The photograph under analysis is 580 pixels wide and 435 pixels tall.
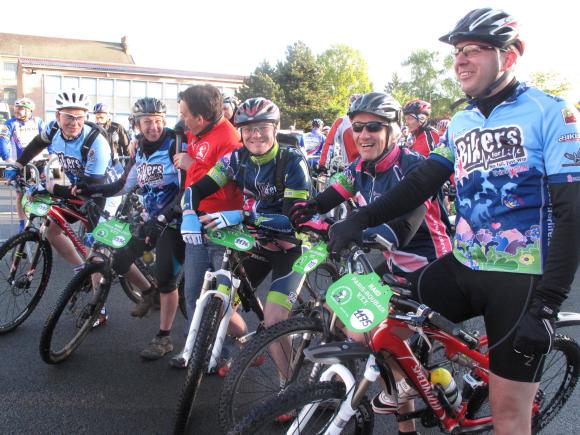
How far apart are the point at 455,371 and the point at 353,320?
1.14 m

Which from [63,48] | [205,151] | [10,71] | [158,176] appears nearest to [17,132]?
[158,176]

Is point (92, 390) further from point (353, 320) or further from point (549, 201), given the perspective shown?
point (549, 201)

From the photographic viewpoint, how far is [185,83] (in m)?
49.6

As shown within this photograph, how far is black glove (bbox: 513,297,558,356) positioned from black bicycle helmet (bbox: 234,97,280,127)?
6.63 ft

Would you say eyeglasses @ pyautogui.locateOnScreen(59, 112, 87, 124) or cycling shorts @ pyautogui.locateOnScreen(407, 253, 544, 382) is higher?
eyeglasses @ pyautogui.locateOnScreen(59, 112, 87, 124)

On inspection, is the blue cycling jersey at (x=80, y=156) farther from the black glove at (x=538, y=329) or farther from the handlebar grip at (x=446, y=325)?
the black glove at (x=538, y=329)

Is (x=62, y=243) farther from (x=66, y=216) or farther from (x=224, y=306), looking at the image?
(x=224, y=306)

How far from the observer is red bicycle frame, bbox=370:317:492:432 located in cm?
218

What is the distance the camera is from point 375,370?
1.98m

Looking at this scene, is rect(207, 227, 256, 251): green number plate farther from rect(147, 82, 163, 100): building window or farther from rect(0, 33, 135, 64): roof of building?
rect(0, 33, 135, 64): roof of building

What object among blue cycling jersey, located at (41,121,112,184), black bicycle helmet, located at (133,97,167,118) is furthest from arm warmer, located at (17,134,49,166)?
black bicycle helmet, located at (133,97,167,118)

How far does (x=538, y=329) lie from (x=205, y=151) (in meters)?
2.56

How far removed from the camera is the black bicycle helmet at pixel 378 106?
8.71 feet

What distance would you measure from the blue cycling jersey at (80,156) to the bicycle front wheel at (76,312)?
4.03ft
